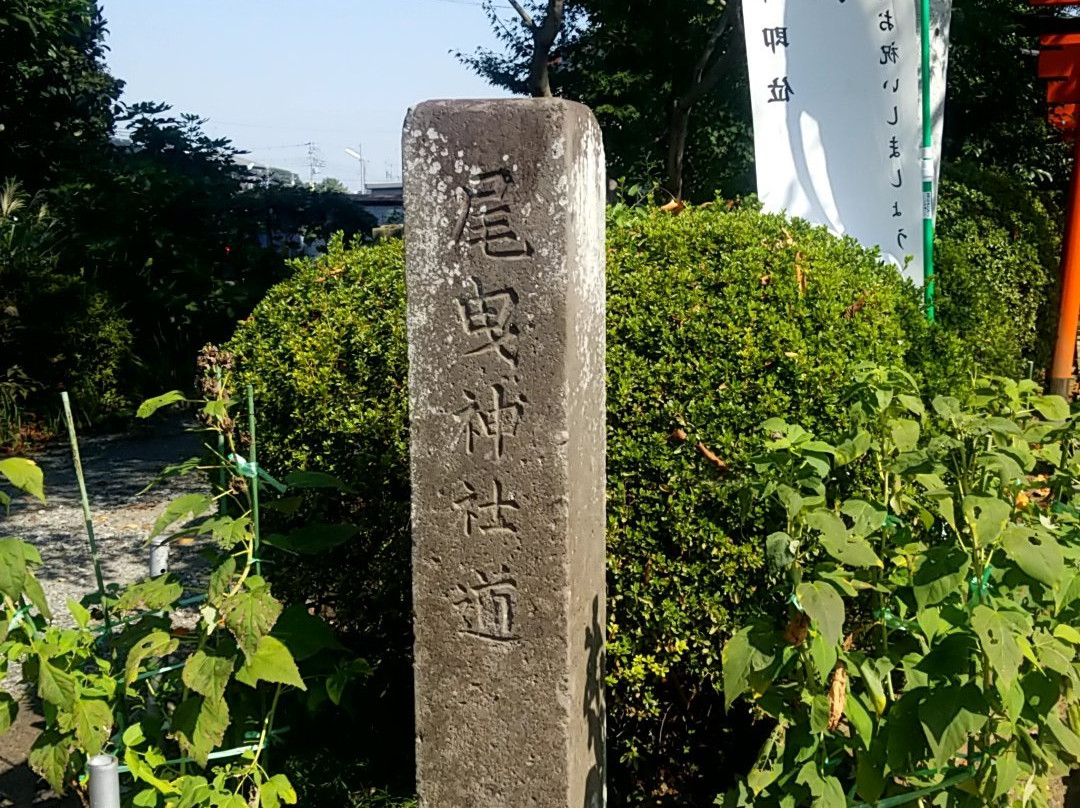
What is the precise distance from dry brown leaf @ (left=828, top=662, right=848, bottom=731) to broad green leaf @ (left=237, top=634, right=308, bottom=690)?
1153 millimetres

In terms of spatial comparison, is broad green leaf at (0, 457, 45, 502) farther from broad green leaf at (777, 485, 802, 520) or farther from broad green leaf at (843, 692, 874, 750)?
broad green leaf at (843, 692, 874, 750)

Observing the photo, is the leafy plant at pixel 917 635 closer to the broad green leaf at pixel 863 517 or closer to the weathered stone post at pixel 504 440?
the broad green leaf at pixel 863 517

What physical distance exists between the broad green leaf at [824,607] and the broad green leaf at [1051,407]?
0.83 m

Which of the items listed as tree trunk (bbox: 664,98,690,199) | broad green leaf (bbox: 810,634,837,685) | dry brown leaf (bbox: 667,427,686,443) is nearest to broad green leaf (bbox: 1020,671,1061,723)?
broad green leaf (bbox: 810,634,837,685)

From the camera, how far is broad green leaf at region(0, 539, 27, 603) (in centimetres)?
221

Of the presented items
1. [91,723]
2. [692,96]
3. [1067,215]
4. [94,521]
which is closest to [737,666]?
[91,723]

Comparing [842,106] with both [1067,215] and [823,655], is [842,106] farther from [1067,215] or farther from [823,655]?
[1067,215]

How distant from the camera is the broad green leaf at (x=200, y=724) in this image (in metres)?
2.28

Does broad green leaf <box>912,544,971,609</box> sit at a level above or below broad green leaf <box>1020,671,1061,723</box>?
above

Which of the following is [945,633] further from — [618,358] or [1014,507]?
[618,358]

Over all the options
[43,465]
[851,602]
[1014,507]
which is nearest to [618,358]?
[851,602]

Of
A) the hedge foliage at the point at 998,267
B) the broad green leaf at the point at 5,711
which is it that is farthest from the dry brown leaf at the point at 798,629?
the hedge foliage at the point at 998,267

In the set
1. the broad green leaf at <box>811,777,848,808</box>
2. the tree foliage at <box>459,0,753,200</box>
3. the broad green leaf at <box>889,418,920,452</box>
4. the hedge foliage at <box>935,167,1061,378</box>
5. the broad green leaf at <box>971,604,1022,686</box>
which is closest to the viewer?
the broad green leaf at <box>971,604,1022,686</box>

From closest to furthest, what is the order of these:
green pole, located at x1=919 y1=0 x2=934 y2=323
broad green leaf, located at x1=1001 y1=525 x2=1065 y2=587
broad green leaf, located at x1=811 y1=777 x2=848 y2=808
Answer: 1. broad green leaf, located at x1=1001 y1=525 x2=1065 y2=587
2. broad green leaf, located at x1=811 y1=777 x2=848 y2=808
3. green pole, located at x1=919 y1=0 x2=934 y2=323
